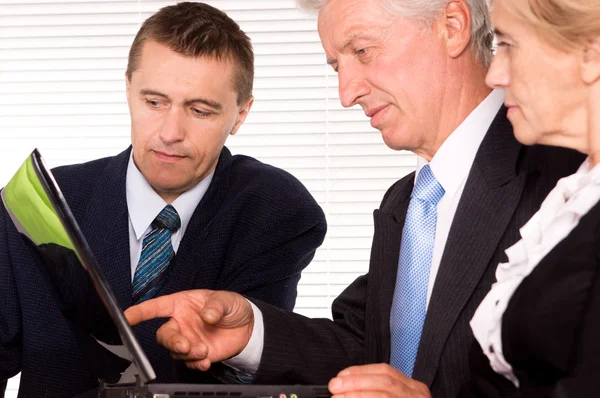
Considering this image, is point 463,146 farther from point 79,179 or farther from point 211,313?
point 79,179

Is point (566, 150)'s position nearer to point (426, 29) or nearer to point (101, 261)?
point (426, 29)

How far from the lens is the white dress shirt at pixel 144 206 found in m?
2.18

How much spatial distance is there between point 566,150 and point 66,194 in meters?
1.20

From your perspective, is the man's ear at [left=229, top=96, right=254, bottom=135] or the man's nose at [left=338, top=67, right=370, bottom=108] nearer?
the man's nose at [left=338, top=67, right=370, bottom=108]

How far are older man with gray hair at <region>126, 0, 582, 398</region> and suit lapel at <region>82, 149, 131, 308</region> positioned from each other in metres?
0.38

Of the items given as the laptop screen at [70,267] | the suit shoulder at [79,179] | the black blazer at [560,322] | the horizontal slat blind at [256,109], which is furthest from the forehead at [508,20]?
the horizontal slat blind at [256,109]

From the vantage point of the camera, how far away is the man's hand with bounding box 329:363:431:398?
1403mm

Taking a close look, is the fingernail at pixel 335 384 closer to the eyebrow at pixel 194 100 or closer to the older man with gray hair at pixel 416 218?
the older man with gray hair at pixel 416 218

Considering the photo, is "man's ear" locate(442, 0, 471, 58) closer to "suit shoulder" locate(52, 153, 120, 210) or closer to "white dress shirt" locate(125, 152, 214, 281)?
"white dress shirt" locate(125, 152, 214, 281)

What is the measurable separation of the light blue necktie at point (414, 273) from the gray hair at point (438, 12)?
285 mm

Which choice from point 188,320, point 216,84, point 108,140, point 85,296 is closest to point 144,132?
point 216,84

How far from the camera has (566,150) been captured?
167 cm

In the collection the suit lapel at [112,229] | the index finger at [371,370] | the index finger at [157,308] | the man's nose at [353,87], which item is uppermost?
the man's nose at [353,87]

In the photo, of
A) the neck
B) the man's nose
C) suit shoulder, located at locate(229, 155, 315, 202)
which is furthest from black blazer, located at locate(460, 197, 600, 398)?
suit shoulder, located at locate(229, 155, 315, 202)
